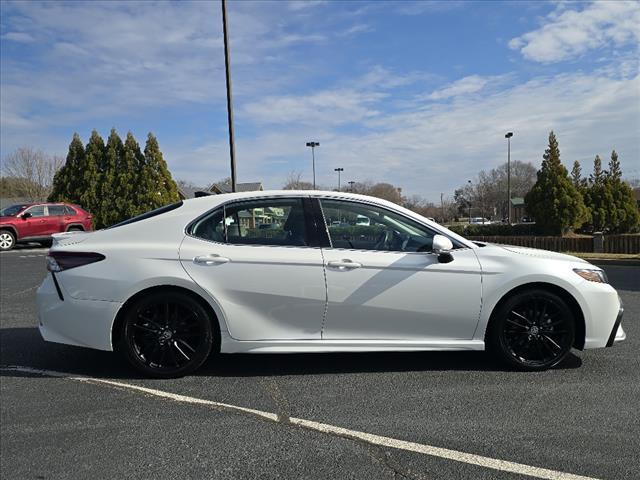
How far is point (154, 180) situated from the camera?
3136cm

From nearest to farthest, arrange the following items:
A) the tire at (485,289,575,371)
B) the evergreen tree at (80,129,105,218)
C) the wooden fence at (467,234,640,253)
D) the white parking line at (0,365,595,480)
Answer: the white parking line at (0,365,595,480)
the tire at (485,289,575,371)
the wooden fence at (467,234,640,253)
the evergreen tree at (80,129,105,218)

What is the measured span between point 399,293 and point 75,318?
2.51 metres

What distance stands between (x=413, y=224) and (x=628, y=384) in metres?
2.00

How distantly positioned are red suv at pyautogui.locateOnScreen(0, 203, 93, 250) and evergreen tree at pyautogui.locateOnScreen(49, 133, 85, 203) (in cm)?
1235

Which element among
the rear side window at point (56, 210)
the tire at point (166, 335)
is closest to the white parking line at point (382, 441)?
the tire at point (166, 335)

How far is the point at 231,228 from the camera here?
404 centimetres

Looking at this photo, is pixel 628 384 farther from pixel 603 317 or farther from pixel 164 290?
pixel 164 290

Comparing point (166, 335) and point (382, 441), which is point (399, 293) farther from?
point (166, 335)

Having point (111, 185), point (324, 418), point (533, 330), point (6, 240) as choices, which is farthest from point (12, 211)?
point (533, 330)

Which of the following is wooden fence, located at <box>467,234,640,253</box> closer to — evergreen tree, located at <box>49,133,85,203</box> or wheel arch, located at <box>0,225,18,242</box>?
wheel arch, located at <box>0,225,18,242</box>

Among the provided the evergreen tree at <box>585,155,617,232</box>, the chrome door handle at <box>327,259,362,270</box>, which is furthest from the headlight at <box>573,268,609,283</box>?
the evergreen tree at <box>585,155,617,232</box>

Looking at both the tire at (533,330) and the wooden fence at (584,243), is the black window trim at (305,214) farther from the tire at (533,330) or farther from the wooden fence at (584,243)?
the wooden fence at (584,243)

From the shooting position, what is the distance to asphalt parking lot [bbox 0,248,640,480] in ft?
8.69

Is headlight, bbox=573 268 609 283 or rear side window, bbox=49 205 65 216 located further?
rear side window, bbox=49 205 65 216
